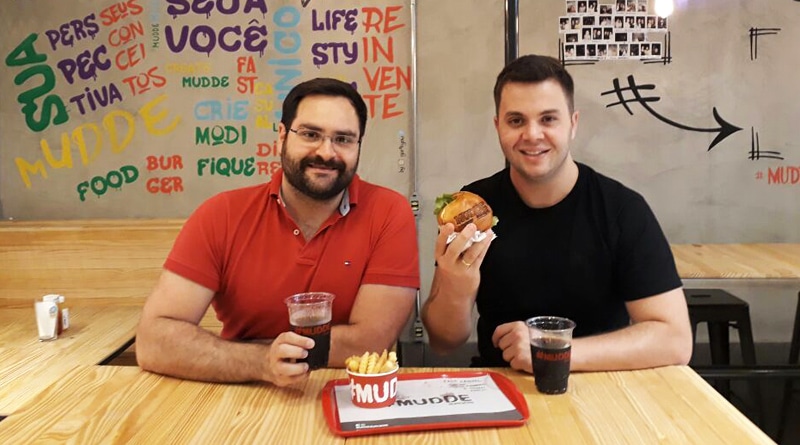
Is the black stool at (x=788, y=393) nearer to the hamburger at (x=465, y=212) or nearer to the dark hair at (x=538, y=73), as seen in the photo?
the dark hair at (x=538, y=73)

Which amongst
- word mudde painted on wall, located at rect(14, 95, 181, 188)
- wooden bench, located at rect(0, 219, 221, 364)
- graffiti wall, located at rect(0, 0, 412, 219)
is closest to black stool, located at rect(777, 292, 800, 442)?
graffiti wall, located at rect(0, 0, 412, 219)

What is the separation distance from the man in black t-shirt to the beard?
0.45 m

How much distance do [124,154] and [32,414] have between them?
10.1 feet

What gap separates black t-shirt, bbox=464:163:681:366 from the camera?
2.00 metres

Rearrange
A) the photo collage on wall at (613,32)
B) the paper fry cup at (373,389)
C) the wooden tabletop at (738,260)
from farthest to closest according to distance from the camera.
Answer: the photo collage on wall at (613,32), the wooden tabletop at (738,260), the paper fry cup at (373,389)

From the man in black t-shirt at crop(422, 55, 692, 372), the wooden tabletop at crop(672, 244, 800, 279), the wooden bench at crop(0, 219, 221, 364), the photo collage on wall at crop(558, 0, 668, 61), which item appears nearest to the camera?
the man in black t-shirt at crop(422, 55, 692, 372)

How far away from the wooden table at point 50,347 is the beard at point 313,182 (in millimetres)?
986

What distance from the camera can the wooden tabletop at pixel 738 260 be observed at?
3127 millimetres

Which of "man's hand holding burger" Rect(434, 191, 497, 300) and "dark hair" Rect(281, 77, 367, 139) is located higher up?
"dark hair" Rect(281, 77, 367, 139)

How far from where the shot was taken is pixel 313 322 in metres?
1.56

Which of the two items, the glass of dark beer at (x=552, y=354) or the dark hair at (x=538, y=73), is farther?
the dark hair at (x=538, y=73)

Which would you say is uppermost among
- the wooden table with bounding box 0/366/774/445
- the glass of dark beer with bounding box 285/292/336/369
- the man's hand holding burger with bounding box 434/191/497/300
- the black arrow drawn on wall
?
the black arrow drawn on wall

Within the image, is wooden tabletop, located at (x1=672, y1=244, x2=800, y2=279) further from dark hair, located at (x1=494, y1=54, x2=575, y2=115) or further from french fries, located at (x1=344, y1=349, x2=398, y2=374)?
french fries, located at (x1=344, y1=349, x2=398, y2=374)

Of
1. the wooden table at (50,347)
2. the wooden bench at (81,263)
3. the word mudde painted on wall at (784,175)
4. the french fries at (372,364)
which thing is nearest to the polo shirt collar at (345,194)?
the french fries at (372,364)
